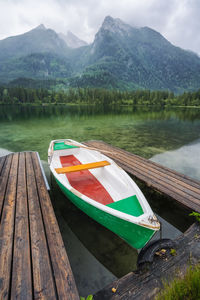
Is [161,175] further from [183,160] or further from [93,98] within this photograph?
[93,98]

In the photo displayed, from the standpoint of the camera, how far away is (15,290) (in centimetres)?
181

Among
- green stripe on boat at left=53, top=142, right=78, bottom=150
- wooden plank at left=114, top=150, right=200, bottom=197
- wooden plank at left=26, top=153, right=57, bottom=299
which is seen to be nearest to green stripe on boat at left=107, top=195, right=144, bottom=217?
A: wooden plank at left=26, top=153, right=57, bottom=299

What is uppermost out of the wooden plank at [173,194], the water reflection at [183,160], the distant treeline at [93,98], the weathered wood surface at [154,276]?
the distant treeline at [93,98]

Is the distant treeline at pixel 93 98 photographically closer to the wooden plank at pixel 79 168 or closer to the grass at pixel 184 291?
the wooden plank at pixel 79 168

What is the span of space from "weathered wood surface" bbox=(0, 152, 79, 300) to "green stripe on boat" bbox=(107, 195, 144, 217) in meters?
1.49

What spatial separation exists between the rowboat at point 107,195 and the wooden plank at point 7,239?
1.24 meters

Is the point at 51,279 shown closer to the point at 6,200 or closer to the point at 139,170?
the point at 6,200

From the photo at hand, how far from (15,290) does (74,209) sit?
2.77 metres

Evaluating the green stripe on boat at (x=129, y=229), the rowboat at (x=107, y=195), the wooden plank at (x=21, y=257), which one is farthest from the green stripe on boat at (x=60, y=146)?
the green stripe on boat at (x=129, y=229)

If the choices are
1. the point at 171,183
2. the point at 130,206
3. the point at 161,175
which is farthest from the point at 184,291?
the point at 161,175

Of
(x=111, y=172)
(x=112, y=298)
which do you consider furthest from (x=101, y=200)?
(x=112, y=298)

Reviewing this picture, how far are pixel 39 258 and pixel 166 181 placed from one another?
407 cm

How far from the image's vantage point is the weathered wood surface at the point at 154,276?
2.00 m

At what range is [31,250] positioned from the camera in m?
2.35
